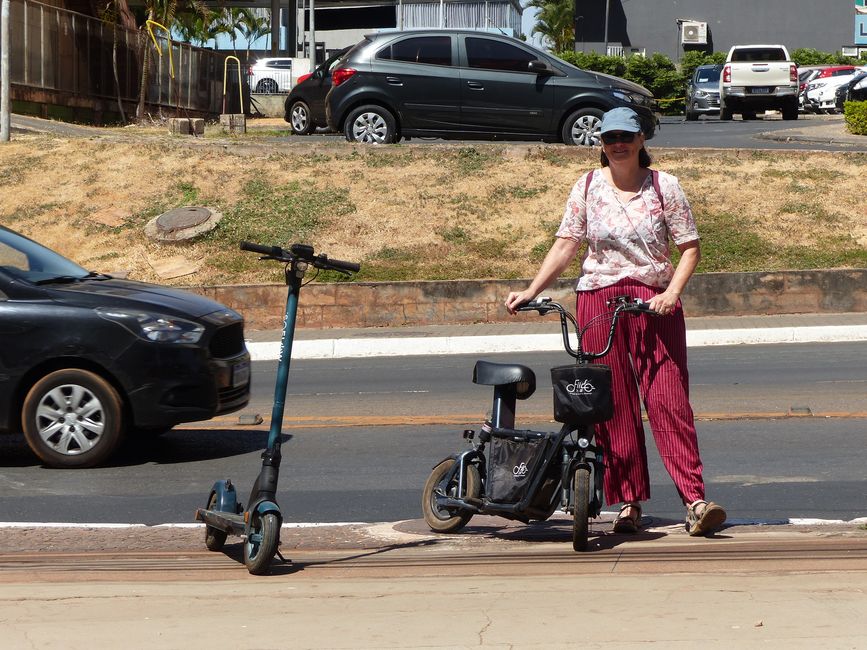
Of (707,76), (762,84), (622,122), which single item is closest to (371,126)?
(622,122)

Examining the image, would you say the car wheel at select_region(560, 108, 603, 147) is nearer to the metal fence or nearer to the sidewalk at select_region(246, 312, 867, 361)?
the sidewalk at select_region(246, 312, 867, 361)

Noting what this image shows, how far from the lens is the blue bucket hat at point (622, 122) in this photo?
589cm

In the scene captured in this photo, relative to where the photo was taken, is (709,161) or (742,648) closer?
(742,648)

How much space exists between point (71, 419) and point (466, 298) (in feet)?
28.9

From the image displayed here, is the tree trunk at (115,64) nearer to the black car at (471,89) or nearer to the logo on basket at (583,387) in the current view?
the black car at (471,89)

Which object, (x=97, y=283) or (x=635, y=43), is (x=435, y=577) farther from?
(x=635, y=43)

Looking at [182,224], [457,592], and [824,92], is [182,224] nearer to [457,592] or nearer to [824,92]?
[457,592]

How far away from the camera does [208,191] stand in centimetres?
2020

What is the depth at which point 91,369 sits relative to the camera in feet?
27.9

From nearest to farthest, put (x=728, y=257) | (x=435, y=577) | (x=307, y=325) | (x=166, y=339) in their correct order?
(x=435, y=577) < (x=166, y=339) < (x=307, y=325) < (x=728, y=257)

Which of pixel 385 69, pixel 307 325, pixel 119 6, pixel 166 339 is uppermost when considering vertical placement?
pixel 119 6

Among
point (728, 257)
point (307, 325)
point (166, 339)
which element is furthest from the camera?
point (728, 257)

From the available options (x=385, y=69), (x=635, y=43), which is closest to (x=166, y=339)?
(x=385, y=69)

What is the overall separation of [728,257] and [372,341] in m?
5.50
